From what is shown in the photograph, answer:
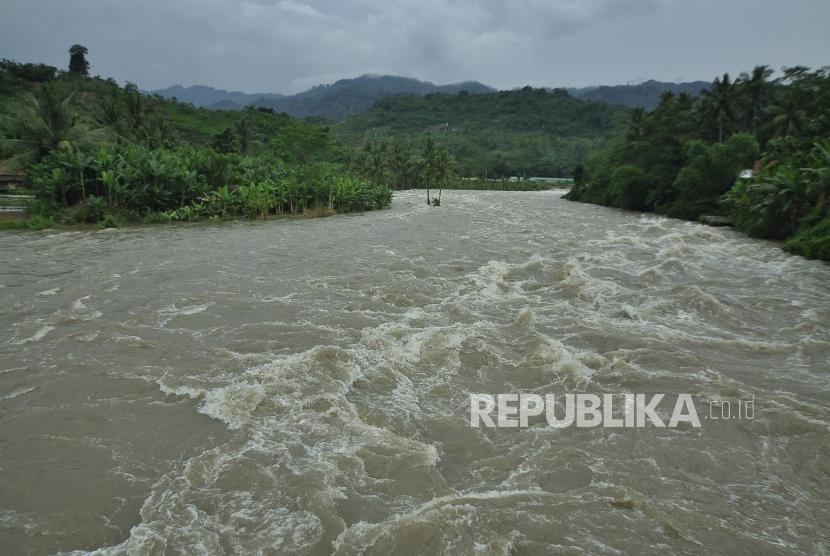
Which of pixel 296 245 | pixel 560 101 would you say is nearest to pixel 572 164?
pixel 560 101

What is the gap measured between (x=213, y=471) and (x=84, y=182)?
28.0 m

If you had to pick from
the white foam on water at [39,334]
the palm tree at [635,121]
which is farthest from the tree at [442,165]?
the white foam on water at [39,334]

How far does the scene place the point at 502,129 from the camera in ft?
532

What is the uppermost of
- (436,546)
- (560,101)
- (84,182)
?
(560,101)

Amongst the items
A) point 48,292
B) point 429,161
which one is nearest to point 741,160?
point 429,161

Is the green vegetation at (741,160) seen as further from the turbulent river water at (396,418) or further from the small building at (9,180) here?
the small building at (9,180)

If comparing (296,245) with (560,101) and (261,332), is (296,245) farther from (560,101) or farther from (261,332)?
(560,101)

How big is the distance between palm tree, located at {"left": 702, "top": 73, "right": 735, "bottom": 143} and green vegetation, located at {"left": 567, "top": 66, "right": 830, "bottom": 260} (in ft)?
0.28

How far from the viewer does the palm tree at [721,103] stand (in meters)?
39.1

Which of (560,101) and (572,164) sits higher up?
(560,101)

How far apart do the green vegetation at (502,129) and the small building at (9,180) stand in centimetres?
7805

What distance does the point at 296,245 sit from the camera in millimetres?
20172

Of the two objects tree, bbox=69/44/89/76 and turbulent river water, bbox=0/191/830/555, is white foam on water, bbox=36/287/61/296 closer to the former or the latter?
turbulent river water, bbox=0/191/830/555

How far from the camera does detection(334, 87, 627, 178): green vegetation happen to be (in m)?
121
